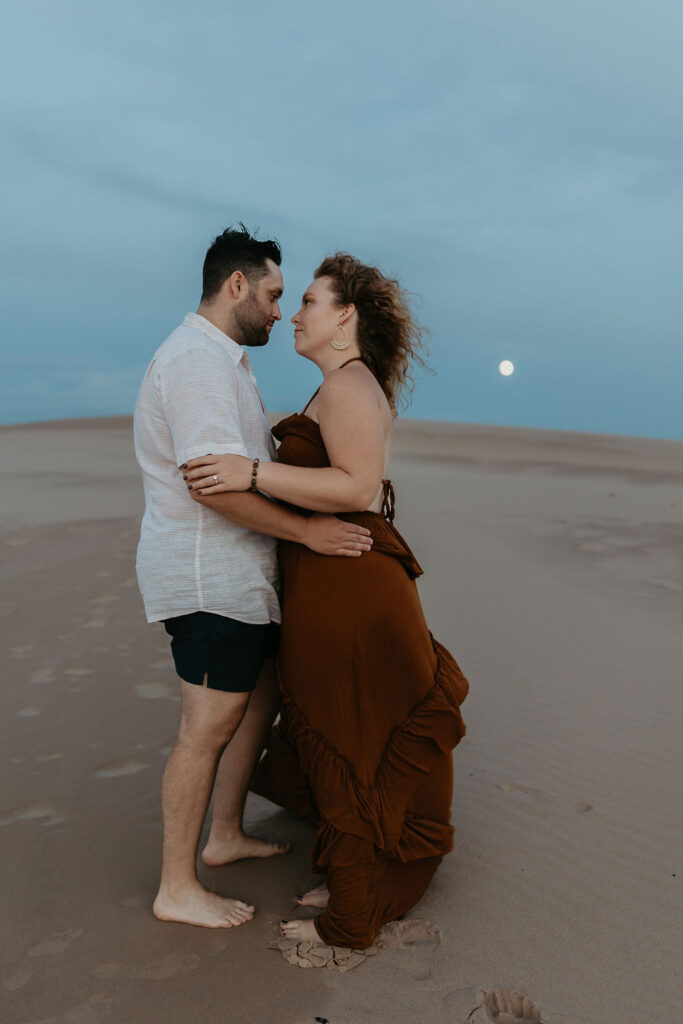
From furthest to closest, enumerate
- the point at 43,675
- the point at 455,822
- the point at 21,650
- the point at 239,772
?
the point at 21,650 → the point at 43,675 → the point at 455,822 → the point at 239,772

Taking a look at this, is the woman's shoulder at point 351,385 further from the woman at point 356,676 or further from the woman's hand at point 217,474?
the woman's hand at point 217,474

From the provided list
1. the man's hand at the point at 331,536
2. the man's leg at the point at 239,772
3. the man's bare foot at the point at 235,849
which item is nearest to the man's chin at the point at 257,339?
the man's hand at the point at 331,536

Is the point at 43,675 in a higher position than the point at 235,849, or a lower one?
lower

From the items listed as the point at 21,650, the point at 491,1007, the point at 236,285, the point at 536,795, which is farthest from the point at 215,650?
the point at 21,650

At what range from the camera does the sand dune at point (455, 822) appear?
2627 mm

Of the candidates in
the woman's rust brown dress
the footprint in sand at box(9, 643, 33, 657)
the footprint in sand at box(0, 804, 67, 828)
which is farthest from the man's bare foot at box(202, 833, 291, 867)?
the footprint in sand at box(9, 643, 33, 657)

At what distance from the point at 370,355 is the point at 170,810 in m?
1.73

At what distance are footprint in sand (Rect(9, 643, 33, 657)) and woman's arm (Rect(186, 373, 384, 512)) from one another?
4.14m

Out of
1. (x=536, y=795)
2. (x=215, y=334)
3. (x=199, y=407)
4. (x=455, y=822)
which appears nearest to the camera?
(x=199, y=407)

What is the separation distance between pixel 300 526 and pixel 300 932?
4.47 feet

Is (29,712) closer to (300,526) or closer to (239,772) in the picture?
(239,772)

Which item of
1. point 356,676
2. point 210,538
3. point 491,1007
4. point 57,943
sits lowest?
point 57,943

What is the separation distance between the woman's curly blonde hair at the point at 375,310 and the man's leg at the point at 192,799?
1.24 metres

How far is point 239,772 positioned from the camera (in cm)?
331
